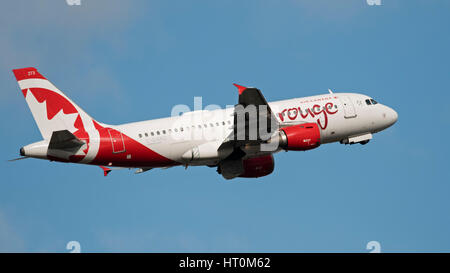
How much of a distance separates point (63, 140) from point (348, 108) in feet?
72.8

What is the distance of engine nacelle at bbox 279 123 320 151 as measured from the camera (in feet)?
163

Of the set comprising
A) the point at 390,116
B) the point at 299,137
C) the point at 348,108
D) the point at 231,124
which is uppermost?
the point at 390,116

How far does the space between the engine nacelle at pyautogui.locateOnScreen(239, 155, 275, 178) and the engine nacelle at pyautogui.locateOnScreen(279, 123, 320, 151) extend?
4.32 meters

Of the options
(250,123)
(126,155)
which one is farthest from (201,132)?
(126,155)

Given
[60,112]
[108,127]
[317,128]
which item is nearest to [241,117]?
[317,128]

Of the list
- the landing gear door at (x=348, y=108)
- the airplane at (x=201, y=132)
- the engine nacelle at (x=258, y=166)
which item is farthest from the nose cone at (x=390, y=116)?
the engine nacelle at (x=258, y=166)

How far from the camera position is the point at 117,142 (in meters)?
47.9

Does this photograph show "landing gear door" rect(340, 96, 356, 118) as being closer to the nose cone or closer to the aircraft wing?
the nose cone

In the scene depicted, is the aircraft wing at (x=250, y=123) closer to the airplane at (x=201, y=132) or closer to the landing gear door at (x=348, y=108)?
the airplane at (x=201, y=132)

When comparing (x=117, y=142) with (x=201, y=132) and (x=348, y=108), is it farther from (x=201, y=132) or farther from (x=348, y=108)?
(x=348, y=108)

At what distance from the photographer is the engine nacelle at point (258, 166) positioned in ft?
178

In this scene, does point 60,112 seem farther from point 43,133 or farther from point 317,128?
point 317,128

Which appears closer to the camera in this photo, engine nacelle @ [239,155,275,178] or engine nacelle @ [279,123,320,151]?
engine nacelle @ [279,123,320,151]

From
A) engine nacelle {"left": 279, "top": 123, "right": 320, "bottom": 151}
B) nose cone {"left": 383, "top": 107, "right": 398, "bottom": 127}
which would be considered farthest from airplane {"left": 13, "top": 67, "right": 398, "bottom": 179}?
nose cone {"left": 383, "top": 107, "right": 398, "bottom": 127}
